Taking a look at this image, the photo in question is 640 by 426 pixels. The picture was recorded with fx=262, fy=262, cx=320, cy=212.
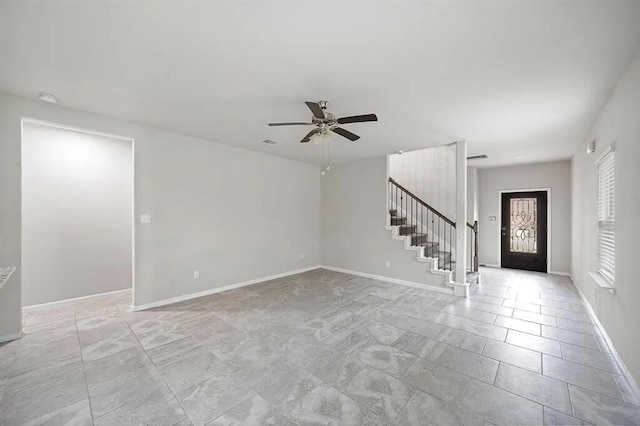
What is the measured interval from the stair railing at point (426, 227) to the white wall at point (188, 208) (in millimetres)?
2536

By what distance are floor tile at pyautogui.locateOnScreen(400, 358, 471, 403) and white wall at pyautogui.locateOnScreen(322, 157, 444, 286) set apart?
279cm

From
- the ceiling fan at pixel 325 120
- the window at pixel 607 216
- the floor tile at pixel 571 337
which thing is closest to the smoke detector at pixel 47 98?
the ceiling fan at pixel 325 120

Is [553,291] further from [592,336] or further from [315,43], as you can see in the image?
[315,43]

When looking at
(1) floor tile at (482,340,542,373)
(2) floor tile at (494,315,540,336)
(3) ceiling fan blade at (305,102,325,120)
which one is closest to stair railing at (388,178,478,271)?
(2) floor tile at (494,315,540,336)

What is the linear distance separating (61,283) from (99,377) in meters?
2.92

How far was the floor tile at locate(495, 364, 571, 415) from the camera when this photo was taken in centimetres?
203

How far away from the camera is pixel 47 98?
310 cm

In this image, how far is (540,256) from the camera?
22.0 feet

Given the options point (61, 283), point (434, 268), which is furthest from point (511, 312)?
point (61, 283)

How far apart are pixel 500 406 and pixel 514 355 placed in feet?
3.19

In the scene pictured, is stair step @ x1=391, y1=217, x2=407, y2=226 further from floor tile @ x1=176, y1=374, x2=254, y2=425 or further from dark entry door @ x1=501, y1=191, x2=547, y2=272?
floor tile @ x1=176, y1=374, x2=254, y2=425

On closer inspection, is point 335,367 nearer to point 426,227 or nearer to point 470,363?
point 470,363

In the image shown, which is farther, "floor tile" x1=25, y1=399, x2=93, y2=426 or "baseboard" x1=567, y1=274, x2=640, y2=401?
"baseboard" x1=567, y1=274, x2=640, y2=401

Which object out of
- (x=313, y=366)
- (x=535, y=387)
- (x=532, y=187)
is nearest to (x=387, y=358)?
(x=313, y=366)
